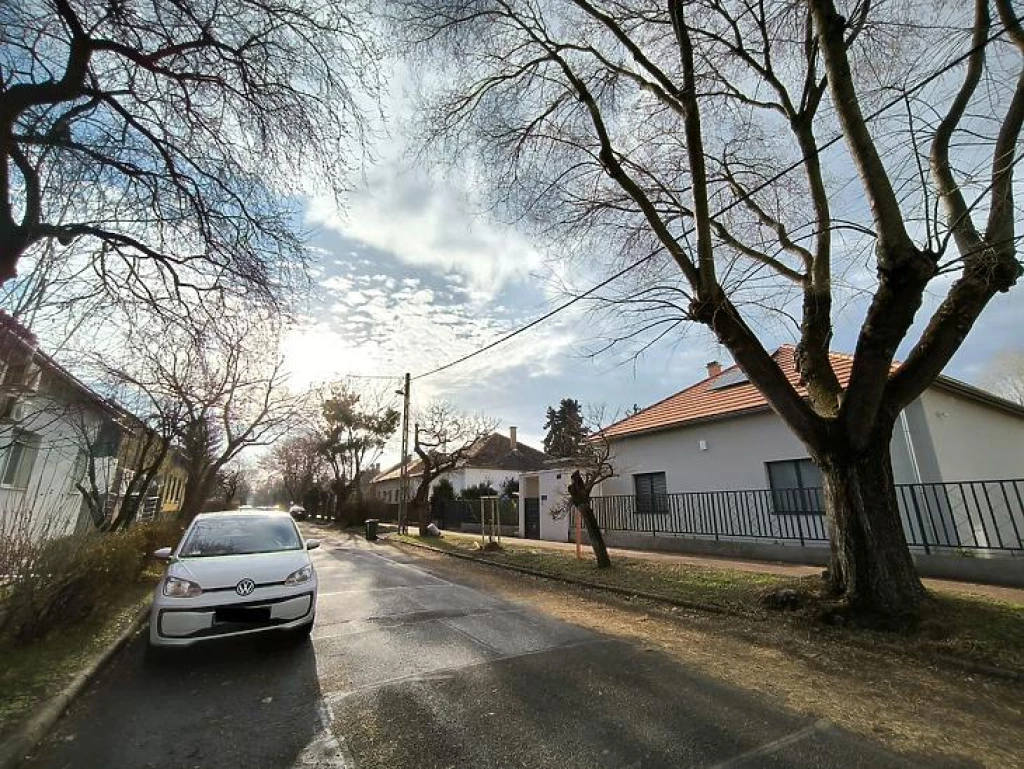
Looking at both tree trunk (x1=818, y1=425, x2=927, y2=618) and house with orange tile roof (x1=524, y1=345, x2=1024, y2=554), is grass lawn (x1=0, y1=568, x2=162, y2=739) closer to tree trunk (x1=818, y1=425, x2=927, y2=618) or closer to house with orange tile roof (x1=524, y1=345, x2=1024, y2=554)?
tree trunk (x1=818, y1=425, x2=927, y2=618)

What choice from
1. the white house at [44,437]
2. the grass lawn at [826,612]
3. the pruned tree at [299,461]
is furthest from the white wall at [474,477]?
the grass lawn at [826,612]

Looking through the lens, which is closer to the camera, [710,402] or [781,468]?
[781,468]

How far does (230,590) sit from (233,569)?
307 mm

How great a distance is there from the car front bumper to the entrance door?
16.4 meters

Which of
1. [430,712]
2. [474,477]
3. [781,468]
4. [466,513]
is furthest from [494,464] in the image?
[430,712]

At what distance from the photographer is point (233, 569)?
5324 millimetres

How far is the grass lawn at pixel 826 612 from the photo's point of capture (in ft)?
15.2

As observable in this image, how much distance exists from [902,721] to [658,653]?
2.10 m

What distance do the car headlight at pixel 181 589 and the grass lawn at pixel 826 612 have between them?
645 centimetres

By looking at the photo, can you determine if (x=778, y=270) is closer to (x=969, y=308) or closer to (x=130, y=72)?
(x=969, y=308)

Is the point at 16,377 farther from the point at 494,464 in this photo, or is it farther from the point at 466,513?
the point at 494,464

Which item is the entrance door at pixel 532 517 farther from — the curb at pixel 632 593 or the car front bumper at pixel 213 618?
the car front bumper at pixel 213 618

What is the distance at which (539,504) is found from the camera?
68.8 ft

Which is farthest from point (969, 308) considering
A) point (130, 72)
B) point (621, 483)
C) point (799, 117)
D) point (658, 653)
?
point (621, 483)
